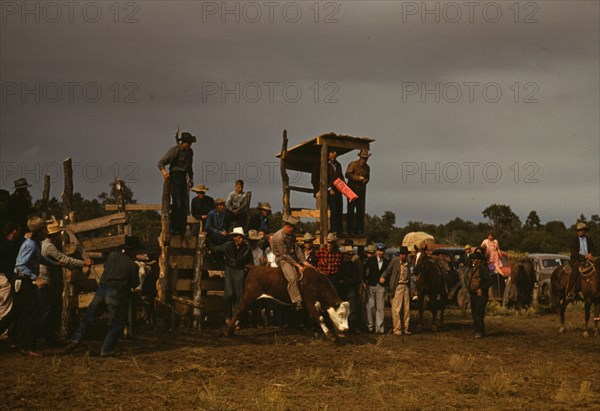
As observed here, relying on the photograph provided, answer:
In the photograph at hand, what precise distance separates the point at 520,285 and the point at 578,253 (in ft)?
25.7

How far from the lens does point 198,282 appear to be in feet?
51.3

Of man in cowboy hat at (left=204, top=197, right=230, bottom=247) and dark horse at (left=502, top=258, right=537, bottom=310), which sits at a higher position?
man in cowboy hat at (left=204, top=197, right=230, bottom=247)

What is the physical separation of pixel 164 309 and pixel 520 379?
7.59 m

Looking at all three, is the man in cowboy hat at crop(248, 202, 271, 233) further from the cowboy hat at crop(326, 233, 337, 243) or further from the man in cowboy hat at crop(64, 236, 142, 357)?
the man in cowboy hat at crop(64, 236, 142, 357)

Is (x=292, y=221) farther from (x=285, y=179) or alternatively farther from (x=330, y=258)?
(x=285, y=179)

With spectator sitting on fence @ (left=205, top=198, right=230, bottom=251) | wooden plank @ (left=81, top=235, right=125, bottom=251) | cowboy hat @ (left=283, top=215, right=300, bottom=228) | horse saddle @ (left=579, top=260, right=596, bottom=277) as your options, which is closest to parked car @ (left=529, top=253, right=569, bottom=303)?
horse saddle @ (left=579, top=260, right=596, bottom=277)

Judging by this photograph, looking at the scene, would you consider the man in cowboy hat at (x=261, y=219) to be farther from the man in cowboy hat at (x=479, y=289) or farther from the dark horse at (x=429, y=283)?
the man in cowboy hat at (x=479, y=289)

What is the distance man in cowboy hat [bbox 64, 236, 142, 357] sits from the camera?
11.9 m

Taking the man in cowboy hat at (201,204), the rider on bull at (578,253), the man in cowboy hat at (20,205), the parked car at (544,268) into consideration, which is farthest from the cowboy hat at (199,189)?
the parked car at (544,268)

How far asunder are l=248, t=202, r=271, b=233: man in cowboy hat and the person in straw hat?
1.97m

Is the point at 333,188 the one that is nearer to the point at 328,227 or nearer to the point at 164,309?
the point at 328,227

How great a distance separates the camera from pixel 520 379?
11.0 m

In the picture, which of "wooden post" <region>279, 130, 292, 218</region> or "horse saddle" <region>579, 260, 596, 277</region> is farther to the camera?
"wooden post" <region>279, 130, 292, 218</region>

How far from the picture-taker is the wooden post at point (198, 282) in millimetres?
15484
